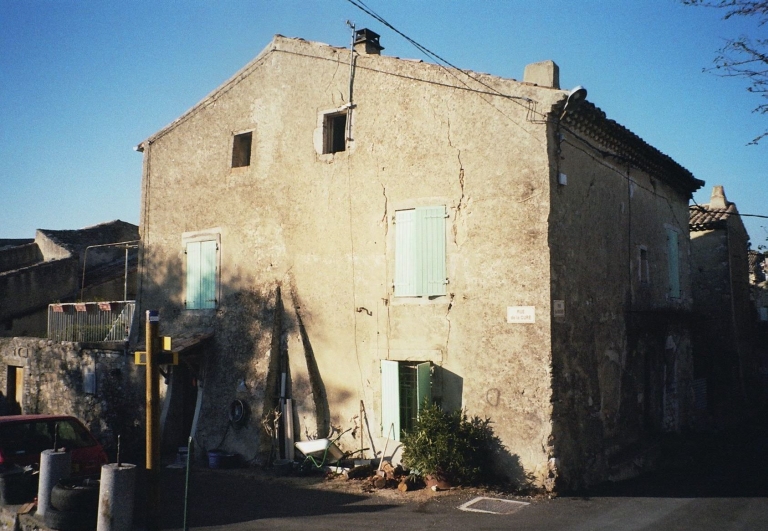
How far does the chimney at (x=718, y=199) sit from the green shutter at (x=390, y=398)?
638 inches

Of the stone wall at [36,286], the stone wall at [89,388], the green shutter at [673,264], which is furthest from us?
the stone wall at [36,286]

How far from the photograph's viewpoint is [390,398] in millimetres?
10773

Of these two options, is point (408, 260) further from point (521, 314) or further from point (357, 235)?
point (521, 314)

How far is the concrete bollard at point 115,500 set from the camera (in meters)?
7.54

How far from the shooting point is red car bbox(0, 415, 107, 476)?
9570mm

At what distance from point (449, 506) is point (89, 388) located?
10141 mm

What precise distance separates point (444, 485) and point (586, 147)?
640cm

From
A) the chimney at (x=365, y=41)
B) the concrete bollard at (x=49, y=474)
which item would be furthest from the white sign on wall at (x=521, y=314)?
the concrete bollard at (x=49, y=474)

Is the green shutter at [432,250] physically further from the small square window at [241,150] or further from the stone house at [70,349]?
the stone house at [70,349]

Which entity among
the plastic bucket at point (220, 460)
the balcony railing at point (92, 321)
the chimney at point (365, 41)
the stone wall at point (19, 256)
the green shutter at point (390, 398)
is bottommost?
the plastic bucket at point (220, 460)

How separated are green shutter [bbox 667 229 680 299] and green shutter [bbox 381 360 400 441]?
8.29 m

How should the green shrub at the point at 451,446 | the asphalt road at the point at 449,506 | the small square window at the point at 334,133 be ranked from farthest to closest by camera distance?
the small square window at the point at 334,133
the green shrub at the point at 451,446
the asphalt road at the point at 449,506

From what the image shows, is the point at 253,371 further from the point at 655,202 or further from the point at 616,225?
the point at 655,202

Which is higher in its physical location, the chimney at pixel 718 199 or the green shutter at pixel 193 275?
the chimney at pixel 718 199
